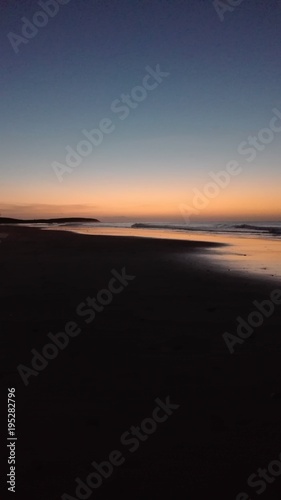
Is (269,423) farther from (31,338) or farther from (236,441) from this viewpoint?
(31,338)

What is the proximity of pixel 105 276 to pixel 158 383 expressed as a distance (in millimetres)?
6695

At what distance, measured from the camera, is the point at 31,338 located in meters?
5.41

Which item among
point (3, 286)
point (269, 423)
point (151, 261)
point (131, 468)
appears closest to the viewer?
point (131, 468)

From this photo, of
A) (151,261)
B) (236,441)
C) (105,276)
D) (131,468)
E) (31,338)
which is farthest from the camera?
(151,261)

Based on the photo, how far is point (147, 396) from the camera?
3.87 metres

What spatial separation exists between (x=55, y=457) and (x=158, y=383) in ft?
4.87

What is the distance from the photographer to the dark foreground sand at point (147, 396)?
2.80 metres

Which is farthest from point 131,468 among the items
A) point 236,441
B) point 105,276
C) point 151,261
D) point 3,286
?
point 151,261

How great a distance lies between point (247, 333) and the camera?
5789 mm

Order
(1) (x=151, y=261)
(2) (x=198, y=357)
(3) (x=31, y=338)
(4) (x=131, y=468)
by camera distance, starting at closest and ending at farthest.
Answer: (4) (x=131, y=468)
(2) (x=198, y=357)
(3) (x=31, y=338)
(1) (x=151, y=261)

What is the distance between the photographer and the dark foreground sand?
9.18 feet

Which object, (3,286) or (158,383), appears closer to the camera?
(158,383)

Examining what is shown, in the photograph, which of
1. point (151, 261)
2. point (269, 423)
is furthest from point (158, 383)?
point (151, 261)

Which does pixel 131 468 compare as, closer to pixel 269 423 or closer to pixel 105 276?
pixel 269 423
